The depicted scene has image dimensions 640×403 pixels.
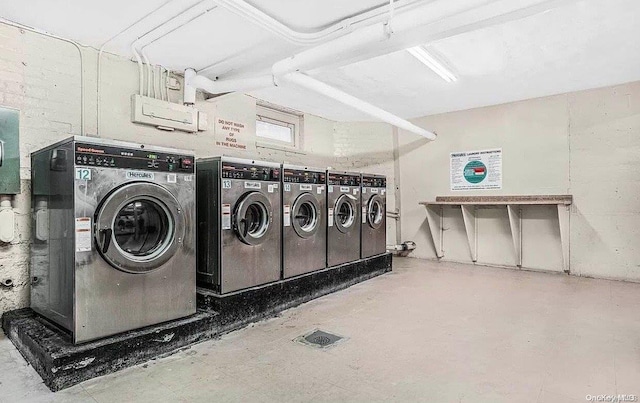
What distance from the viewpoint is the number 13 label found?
2137 mm

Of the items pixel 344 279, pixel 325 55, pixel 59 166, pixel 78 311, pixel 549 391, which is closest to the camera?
pixel 549 391

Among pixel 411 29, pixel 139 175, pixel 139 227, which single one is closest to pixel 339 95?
pixel 411 29

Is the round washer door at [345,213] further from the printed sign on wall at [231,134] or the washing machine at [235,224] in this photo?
the printed sign on wall at [231,134]

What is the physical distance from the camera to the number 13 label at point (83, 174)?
214 cm

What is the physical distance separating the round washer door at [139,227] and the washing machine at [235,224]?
1.44ft

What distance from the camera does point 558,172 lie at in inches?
196

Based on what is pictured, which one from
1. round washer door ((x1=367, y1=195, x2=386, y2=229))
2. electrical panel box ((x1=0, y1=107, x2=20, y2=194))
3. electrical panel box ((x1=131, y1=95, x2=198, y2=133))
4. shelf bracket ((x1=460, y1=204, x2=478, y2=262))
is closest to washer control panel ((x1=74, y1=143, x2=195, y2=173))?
electrical panel box ((x1=0, y1=107, x2=20, y2=194))

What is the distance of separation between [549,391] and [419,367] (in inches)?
27.3

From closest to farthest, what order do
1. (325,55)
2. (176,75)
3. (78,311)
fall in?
(78,311)
(325,55)
(176,75)

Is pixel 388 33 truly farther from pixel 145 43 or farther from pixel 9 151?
pixel 9 151

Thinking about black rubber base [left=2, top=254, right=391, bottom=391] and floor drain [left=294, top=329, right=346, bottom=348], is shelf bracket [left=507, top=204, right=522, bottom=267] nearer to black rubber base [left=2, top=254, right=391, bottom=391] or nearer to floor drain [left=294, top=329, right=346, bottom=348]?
black rubber base [left=2, top=254, right=391, bottom=391]

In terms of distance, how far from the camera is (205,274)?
3.09 metres

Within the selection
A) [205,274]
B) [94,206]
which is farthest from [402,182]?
[94,206]

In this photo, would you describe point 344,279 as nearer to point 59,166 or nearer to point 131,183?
point 131,183
